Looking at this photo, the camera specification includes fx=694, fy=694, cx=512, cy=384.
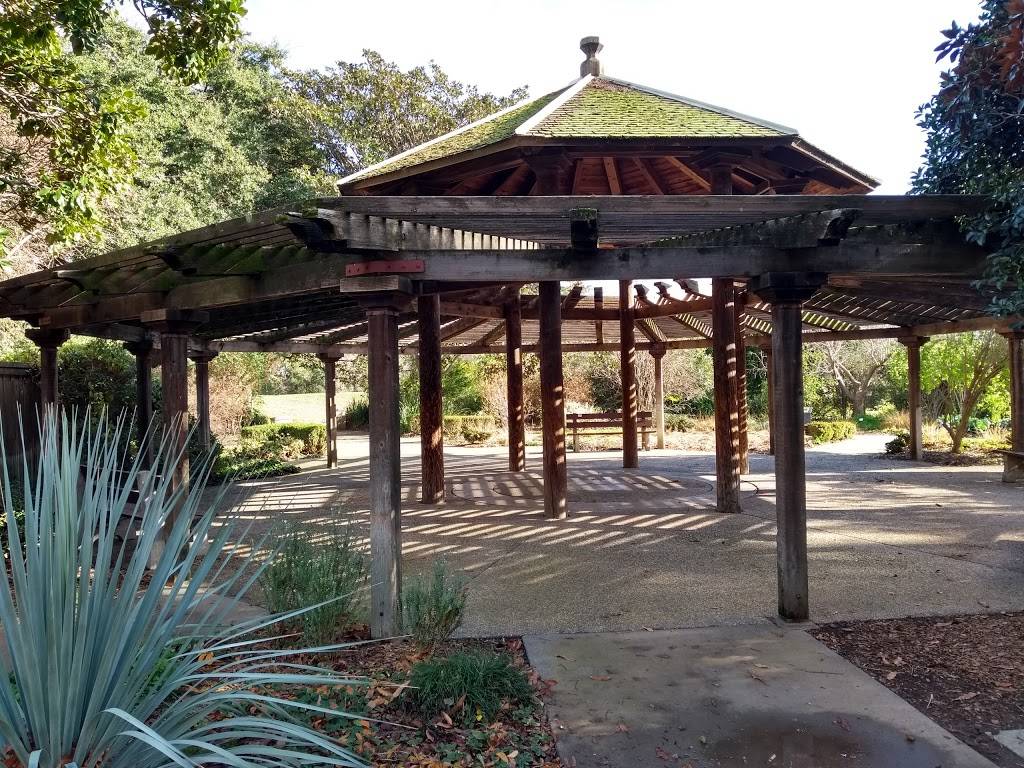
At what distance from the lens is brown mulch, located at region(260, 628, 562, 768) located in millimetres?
2949

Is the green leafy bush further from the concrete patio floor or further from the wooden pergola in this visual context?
the wooden pergola

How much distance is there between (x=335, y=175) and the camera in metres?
24.1

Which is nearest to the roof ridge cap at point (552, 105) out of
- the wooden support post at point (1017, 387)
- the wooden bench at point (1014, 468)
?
the wooden support post at point (1017, 387)

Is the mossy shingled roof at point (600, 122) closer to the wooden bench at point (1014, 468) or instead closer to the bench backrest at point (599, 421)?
the wooden bench at point (1014, 468)

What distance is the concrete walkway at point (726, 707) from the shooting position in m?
2.96

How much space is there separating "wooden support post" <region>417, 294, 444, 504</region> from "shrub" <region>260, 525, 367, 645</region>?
4840 mm

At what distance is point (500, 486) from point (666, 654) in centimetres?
689

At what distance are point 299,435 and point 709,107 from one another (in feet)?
45.4

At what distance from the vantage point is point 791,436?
463 centimetres

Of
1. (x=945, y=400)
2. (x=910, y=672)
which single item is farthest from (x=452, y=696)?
(x=945, y=400)

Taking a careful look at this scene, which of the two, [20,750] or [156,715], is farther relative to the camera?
[156,715]

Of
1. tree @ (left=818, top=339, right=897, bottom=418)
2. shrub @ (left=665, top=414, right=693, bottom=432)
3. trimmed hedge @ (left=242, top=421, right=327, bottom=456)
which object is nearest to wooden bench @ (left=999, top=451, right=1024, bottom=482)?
shrub @ (left=665, top=414, right=693, bottom=432)

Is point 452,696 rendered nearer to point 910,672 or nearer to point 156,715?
point 156,715

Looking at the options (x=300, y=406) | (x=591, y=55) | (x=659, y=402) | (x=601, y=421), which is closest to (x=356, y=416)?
(x=300, y=406)
